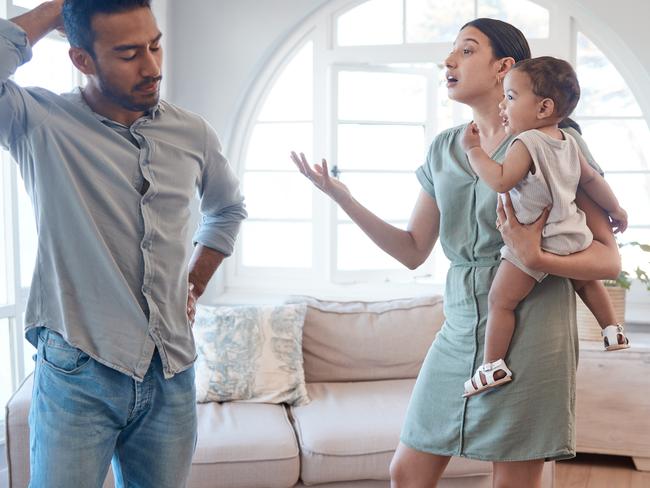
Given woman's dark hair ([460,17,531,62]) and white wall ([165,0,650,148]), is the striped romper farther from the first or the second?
white wall ([165,0,650,148])

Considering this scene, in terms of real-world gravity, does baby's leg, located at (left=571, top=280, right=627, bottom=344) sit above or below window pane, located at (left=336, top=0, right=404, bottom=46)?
below

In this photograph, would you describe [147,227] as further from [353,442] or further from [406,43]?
[406,43]

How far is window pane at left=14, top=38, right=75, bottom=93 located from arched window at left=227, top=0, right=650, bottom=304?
1.09 meters

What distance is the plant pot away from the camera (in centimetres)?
374

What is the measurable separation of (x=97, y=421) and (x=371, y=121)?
3067 millimetres

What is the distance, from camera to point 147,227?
157 cm

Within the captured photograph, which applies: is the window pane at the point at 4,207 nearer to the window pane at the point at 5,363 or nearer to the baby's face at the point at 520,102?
the window pane at the point at 5,363

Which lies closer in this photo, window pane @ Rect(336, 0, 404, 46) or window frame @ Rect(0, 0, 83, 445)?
window frame @ Rect(0, 0, 83, 445)

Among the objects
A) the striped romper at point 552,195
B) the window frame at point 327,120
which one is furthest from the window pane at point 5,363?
the striped romper at point 552,195

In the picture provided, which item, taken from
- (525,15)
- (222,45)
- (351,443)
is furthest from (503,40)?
(222,45)

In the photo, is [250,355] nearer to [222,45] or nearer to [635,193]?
[222,45]

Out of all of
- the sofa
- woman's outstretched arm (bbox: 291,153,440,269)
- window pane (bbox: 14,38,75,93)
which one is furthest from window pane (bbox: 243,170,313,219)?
woman's outstretched arm (bbox: 291,153,440,269)

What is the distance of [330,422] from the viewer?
3.10 metres

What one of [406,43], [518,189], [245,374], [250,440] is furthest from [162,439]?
[406,43]
